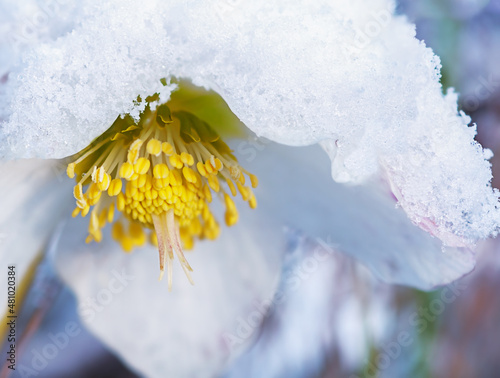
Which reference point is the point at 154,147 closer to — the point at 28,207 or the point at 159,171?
the point at 159,171

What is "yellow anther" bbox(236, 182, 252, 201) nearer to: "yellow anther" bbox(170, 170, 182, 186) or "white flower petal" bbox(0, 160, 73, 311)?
"yellow anther" bbox(170, 170, 182, 186)

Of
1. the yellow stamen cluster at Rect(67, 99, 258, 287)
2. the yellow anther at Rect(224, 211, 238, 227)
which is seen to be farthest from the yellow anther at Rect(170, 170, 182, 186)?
the yellow anther at Rect(224, 211, 238, 227)

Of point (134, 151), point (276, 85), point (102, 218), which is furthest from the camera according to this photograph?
point (102, 218)

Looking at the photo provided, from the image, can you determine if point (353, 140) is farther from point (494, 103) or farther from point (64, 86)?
point (494, 103)

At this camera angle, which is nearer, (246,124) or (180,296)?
(246,124)

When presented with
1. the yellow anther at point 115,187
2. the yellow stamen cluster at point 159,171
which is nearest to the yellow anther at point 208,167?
the yellow stamen cluster at point 159,171

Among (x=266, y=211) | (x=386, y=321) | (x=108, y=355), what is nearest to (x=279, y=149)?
(x=266, y=211)

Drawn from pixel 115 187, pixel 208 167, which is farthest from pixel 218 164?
pixel 115 187
